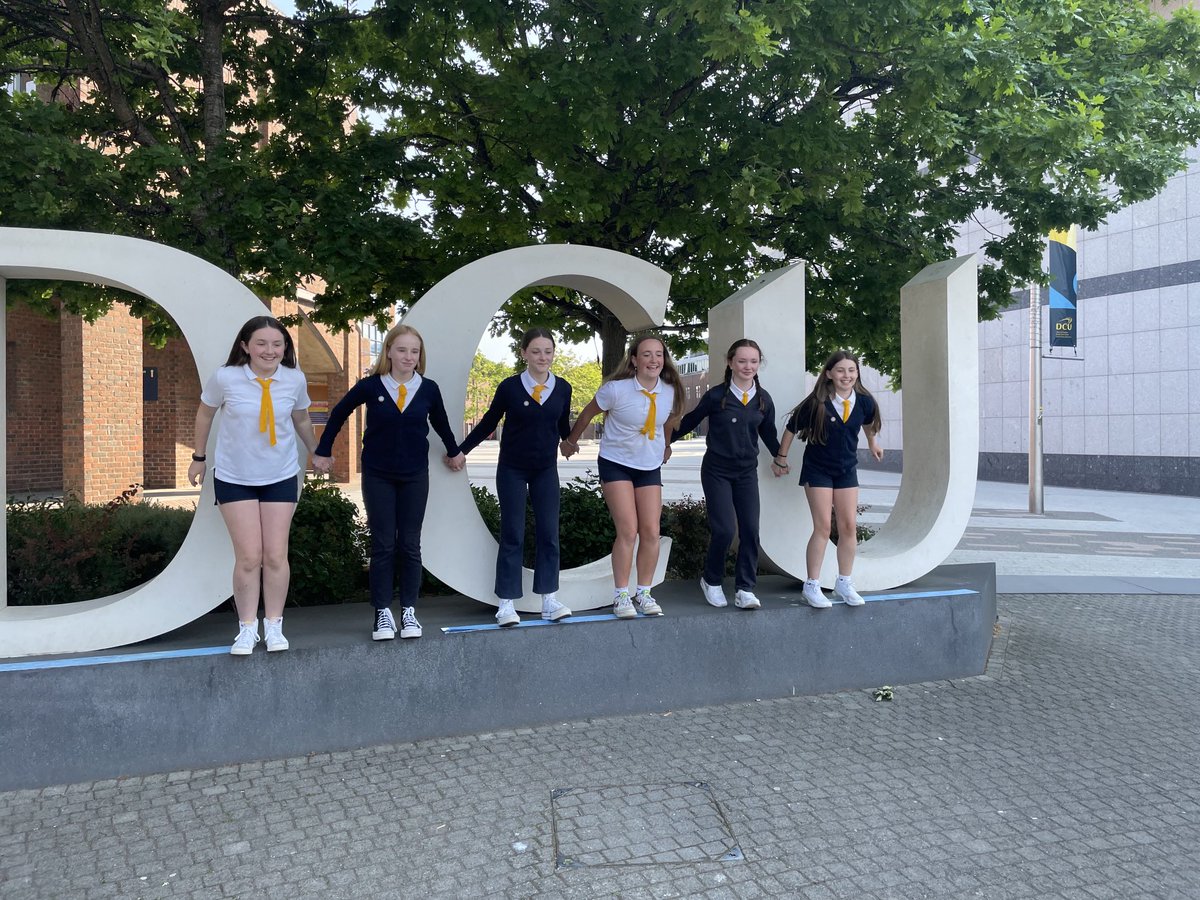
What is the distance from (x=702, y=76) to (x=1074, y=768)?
5.34 metres

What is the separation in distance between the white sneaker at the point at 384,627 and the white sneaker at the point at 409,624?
0.05 metres

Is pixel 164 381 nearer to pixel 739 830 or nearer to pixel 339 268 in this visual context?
pixel 339 268

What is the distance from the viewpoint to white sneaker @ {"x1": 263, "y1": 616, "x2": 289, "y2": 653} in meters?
4.27

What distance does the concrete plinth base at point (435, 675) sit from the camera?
159 inches

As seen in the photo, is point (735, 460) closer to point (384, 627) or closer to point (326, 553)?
point (384, 627)

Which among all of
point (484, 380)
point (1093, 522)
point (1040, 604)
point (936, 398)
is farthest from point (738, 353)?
point (484, 380)

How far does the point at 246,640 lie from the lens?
4250mm

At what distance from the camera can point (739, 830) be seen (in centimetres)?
351

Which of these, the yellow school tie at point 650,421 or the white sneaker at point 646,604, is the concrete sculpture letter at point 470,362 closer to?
the white sneaker at point 646,604

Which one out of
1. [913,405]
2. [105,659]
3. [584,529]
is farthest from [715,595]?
[105,659]

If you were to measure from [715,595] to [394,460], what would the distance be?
2.18 m

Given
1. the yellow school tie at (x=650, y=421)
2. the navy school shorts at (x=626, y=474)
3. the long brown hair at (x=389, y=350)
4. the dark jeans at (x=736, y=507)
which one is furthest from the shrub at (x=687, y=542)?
the long brown hair at (x=389, y=350)

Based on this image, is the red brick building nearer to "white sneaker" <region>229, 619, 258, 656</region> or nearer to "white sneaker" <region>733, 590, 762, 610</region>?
"white sneaker" <region>229, 619, 258, 656</region>

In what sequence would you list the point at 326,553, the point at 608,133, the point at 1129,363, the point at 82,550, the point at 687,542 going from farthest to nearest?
the point at 1129,363 < the point at 687,542 < the point at 608,133 < the point at 326,553 < the point at 82,550
